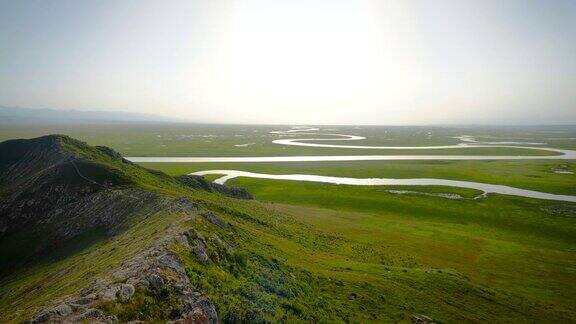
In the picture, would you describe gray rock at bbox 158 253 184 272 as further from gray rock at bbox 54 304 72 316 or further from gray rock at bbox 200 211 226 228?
gray rock at bbox 200 211 226 228

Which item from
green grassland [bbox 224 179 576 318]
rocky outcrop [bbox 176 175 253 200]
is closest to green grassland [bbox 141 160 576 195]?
green grassland [bbox 224 179 576 318]

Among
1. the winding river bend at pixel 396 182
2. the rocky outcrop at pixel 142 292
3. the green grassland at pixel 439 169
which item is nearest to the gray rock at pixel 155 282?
the rocky outcrop at pixel 142 292

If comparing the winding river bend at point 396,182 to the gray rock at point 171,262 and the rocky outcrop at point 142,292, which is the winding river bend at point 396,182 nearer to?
the gray rock at point 171,262

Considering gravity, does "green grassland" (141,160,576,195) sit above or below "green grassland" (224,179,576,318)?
above

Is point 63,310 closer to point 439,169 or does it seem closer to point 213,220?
point 213,220

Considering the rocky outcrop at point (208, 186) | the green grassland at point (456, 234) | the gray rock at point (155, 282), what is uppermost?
the gray rock at point (155, 282)

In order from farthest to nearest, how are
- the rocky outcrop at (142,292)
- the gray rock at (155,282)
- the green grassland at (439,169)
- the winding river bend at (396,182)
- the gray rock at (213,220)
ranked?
the green grassland at (439,169) → the winding river bend at (396,182) → the gray rock at (213,220) → the gray rock at (155,282) → the rocky outcrop at (142,292)

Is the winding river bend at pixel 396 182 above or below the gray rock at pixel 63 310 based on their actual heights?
below

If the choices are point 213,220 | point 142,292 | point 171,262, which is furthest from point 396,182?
point 142,292

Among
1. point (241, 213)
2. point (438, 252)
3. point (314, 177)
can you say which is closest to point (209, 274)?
point (241, 213)
